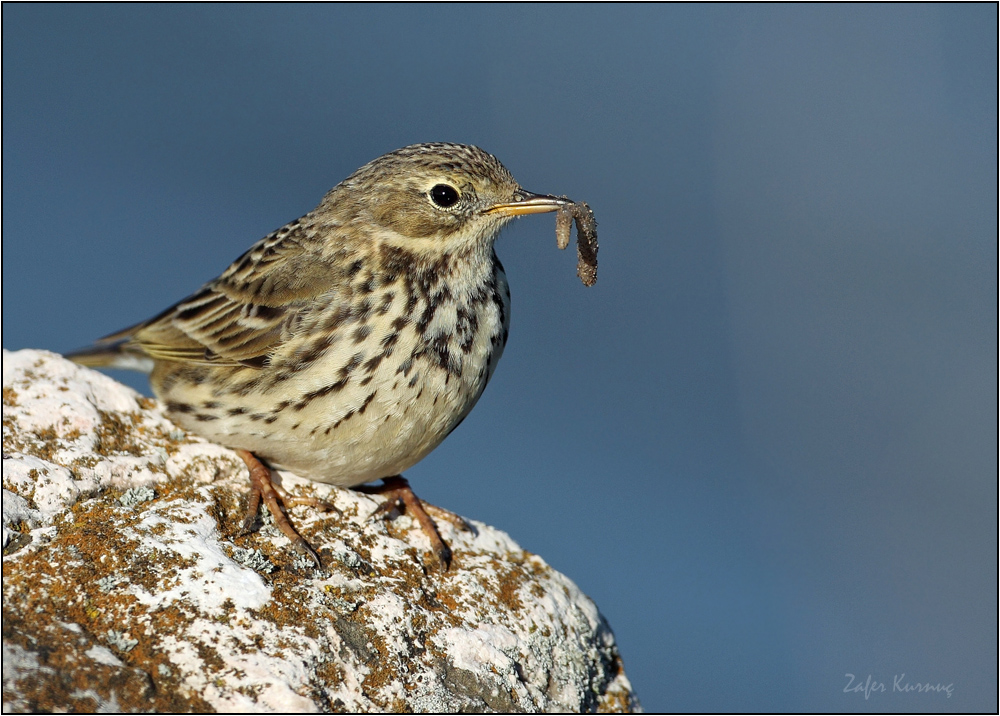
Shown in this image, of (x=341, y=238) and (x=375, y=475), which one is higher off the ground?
(x=341, y=238)

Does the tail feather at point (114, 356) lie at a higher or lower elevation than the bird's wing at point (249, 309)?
lower

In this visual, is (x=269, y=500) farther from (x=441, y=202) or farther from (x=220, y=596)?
(x=441, y=202)

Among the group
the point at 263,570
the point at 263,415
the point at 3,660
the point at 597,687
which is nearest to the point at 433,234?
the point at 263,415

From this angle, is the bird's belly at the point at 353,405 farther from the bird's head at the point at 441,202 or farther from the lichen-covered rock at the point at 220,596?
the bird's head at the point at 441,202

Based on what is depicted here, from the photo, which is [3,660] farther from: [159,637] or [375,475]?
[375,475]

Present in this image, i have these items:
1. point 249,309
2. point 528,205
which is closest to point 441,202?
point 528,205

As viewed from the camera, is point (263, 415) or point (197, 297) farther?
point (197, 297)

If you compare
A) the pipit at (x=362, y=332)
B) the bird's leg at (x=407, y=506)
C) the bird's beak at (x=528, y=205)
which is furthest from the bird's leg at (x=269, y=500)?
the bird's beak at (x=528, y=205)
